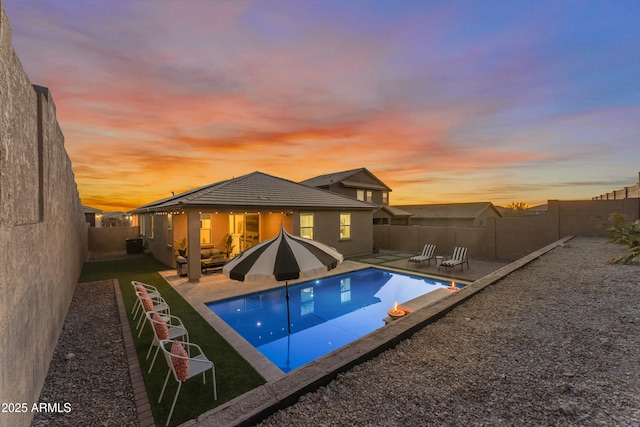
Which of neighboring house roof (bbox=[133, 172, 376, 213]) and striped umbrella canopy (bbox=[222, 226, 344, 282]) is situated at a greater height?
neighboring house roof (bbox=[133, 172, 376, 213])

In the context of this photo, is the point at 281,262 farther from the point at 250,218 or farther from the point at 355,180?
the point at 355,180

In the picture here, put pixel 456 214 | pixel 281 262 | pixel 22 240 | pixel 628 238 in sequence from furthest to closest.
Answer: pixel 456 214, pixel 628 238, pixel 281 262, pixel 22 240

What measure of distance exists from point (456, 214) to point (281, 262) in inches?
1454

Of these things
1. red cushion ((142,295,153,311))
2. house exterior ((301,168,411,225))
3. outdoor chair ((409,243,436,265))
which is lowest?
outdoor chair ((409,243,436,265))

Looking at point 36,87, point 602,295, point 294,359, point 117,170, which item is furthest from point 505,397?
point 117,170

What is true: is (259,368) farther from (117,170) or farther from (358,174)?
(358,174)

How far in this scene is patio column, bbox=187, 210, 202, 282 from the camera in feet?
36.4

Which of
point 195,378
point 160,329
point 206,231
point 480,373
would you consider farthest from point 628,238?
point 206,231

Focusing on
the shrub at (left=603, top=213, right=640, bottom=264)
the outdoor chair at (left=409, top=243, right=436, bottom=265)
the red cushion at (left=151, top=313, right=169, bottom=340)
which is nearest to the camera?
the red cushion at (left=151, top=313, right=169, bottom=340)

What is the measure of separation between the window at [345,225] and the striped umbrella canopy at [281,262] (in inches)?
418

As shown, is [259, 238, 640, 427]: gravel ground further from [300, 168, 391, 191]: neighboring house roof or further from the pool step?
[300, 168, 391, 191]: neighboring house roof

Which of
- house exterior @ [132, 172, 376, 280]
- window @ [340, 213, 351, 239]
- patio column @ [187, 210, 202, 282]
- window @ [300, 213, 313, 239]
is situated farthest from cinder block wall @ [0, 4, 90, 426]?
window @ [340, 213, 351, 239]

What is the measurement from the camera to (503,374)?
10.4 feet

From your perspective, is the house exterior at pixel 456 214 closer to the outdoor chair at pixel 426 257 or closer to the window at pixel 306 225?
the outdoor chair at pixel 426 257
